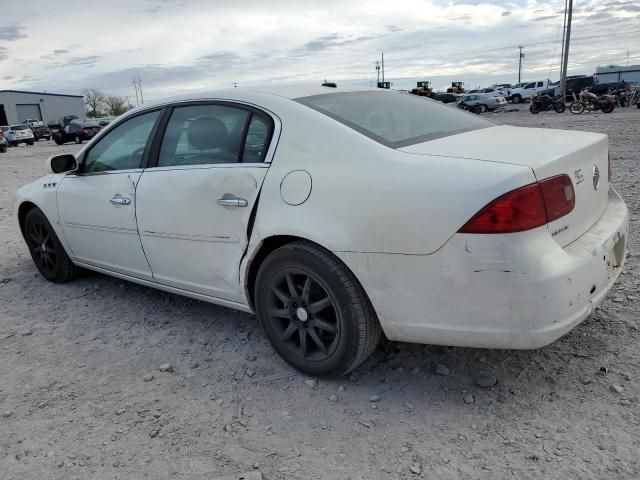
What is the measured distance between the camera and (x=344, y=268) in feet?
8.32

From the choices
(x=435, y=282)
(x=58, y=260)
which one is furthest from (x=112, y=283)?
(x=435, y=282)

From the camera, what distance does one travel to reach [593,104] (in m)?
26.5

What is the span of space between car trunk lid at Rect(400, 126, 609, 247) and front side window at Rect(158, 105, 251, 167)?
3.36 ft

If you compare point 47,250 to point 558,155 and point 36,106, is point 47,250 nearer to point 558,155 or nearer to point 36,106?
point 558,155

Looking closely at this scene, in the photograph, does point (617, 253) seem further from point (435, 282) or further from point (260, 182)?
point (260, 182)

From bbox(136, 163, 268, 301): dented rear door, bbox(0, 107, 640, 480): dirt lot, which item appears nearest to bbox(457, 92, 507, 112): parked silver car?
bbox(0, 107, 640, 480): dirt lot

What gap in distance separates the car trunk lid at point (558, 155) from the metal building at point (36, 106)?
67.8 meters

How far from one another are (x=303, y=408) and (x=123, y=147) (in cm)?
223

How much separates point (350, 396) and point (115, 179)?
2153 millimetres

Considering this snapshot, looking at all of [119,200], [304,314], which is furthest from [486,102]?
[304,314]

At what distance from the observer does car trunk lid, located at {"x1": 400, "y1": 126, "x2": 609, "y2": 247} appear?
228 centimetres

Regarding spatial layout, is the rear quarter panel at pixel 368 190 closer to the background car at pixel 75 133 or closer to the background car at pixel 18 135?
the background car at pixel 75 133

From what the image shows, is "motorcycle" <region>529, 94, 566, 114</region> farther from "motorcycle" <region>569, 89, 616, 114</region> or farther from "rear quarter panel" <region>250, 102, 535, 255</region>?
"rear quarter panel" <region>250, 102, 535, 255</region>

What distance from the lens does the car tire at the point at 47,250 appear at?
14.6ft
